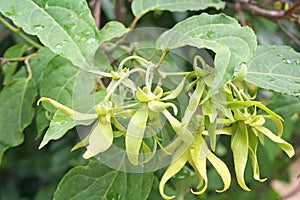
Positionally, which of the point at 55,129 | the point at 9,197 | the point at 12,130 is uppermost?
the point at 55,129

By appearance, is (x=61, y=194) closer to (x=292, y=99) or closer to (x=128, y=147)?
(x=128, y=147)

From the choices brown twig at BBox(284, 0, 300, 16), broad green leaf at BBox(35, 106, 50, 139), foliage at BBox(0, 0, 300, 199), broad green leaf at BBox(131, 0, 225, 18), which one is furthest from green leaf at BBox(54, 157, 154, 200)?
brown twig at BBox(284, 0, 300, 16)

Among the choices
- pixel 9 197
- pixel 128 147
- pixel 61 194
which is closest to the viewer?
pixel 128 147

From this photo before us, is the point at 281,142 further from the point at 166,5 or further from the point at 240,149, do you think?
the point at 166,5

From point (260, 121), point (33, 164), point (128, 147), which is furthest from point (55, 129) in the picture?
point (33, 164)

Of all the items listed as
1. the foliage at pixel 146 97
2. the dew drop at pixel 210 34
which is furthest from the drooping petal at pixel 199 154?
Result: the dew drop at pixel 210 34

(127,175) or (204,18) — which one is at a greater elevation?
(204,18)
